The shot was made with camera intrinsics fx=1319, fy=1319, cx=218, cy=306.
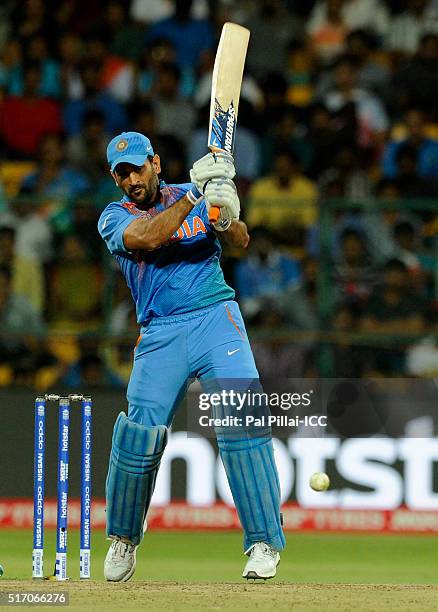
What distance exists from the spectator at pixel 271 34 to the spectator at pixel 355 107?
582 millimetres

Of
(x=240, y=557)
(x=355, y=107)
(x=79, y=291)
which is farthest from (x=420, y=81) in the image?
(x=240, y=557)

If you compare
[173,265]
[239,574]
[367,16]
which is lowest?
[239,574]

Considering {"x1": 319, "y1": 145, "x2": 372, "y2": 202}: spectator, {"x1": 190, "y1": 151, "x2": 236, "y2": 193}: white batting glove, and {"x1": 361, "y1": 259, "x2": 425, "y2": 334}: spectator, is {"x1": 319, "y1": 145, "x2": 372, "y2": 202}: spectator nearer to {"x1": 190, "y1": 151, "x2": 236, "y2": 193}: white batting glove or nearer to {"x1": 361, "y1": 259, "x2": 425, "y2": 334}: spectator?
{"x1": 361, "y1": 259, "x2": 425, "y2": 334}: spectator

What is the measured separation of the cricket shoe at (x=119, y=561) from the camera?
6.07 m

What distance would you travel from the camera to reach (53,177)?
427 inches

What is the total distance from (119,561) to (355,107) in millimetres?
6321

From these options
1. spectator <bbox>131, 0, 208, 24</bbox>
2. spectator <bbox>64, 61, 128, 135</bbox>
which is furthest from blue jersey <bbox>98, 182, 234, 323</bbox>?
spectator <bbox>131, 0, 208, 24</bbox>

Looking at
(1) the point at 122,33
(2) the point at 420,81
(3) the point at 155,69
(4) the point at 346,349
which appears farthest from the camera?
(1) the point at 122,33

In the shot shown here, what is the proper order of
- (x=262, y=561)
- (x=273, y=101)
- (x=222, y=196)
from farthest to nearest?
(x=273, y=101) → (x=262, y=561) → (x=222, y=196)

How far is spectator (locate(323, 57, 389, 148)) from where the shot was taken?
37.4 feet

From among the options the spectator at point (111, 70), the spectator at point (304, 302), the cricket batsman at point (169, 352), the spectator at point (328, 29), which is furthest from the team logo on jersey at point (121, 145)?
the spectator at point (328, 29)

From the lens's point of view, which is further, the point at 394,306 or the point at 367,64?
the point at 367,64

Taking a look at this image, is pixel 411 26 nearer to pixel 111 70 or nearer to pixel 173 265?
pixel 111 70

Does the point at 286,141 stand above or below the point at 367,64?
below
